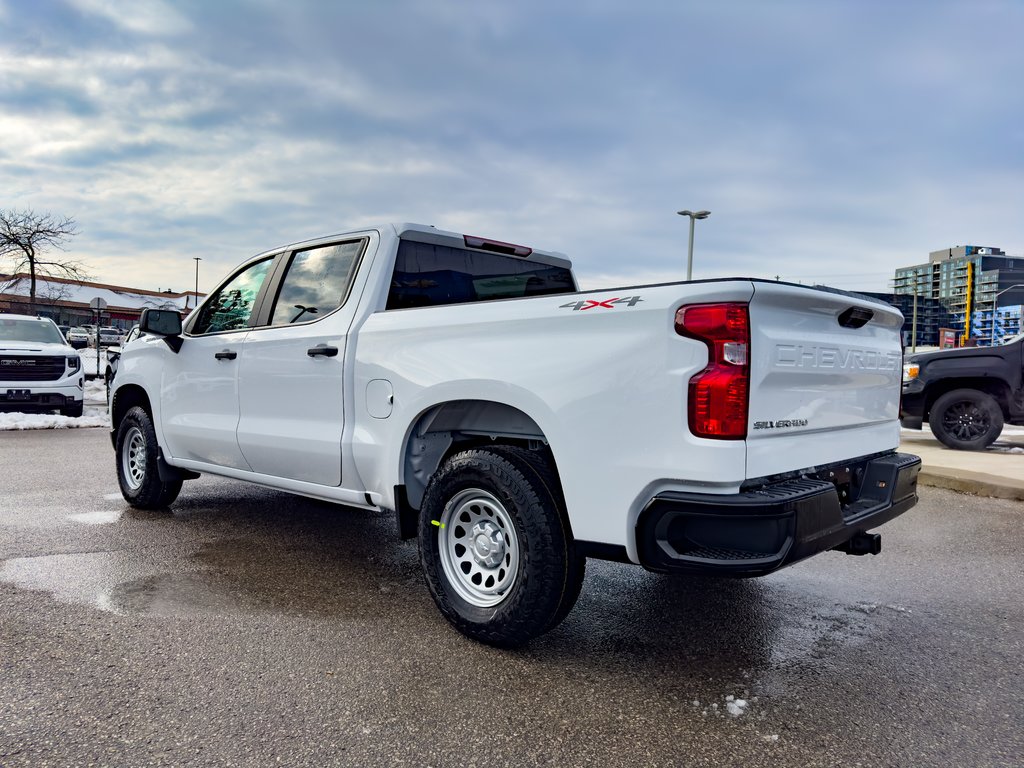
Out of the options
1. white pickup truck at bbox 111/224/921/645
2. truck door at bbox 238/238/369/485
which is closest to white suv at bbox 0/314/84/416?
white pickup truck at bbox 111/224/921/645

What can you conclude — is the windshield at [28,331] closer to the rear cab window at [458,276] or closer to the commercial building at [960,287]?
the rear cab window at [458,276]

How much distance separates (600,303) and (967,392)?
9202mm

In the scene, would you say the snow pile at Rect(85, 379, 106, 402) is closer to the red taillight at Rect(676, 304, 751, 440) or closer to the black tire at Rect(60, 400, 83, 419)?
the black tire at Rect(60, 400, 83, 419)

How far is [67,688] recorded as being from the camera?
295 centimetres

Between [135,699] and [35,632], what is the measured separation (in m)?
1.03

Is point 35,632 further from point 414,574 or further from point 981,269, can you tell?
point 981,269

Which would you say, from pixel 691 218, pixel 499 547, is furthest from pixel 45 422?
pixel 691 218

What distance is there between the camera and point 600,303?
3039mm

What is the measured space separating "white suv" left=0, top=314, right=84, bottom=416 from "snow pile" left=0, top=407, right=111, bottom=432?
0.17 metres

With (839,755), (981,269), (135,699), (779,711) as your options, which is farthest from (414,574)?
(981,269)

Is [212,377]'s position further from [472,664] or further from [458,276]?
[472,664]

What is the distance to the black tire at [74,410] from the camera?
43.3 ft

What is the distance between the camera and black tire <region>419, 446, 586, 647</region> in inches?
125

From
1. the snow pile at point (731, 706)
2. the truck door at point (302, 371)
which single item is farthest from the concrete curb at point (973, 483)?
the truck door at point (302, 371)
